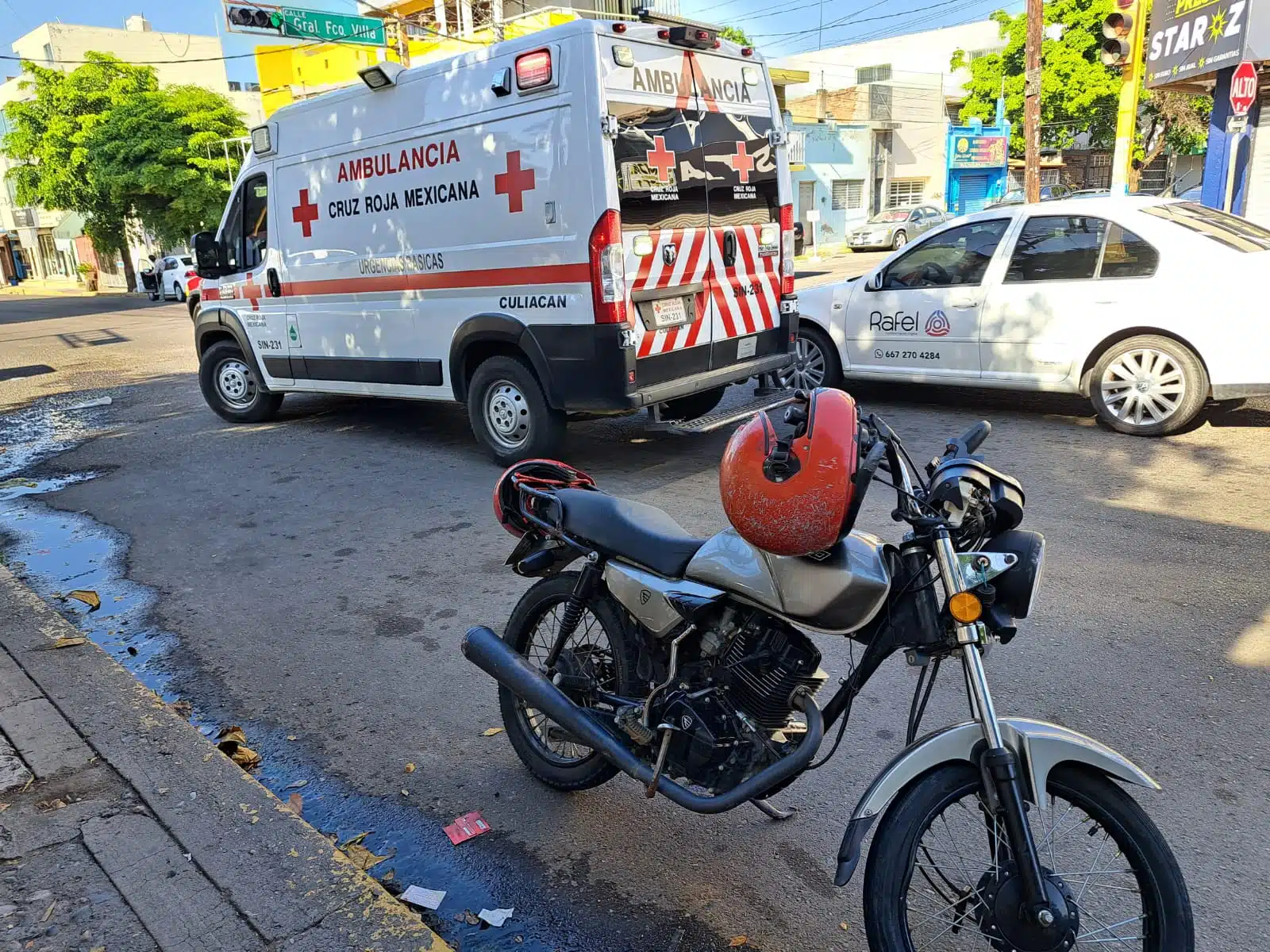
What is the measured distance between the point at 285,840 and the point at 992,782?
205 centimetres

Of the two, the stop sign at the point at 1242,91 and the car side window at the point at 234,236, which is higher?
the stop sign at the point at 1242,91

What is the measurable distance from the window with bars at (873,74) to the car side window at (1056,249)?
46301 millimetres

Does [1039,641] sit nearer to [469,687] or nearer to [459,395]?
[469,687]

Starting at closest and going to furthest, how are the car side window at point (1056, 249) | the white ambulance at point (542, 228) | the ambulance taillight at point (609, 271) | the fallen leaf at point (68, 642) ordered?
the fallen leaf at point (68, 642) → the ambulance taillight at point (609, 271) → the white ambulance at point (542, 228) → the car side window at point (1056, 249)

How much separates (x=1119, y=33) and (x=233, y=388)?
33.8ft

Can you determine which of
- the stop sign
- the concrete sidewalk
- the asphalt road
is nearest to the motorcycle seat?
the asphalt road

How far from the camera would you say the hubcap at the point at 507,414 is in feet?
23.0

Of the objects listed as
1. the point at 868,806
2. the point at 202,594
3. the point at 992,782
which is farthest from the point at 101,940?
the point at 202,594

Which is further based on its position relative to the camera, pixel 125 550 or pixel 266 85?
pixel 266 85

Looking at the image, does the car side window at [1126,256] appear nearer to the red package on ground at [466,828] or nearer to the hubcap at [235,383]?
the red package on ground at [466,828]

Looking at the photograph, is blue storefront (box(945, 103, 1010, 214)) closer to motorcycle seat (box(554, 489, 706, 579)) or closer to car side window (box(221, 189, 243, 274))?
car side window (box(221, 189, 243, 274))

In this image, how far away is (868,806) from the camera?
7.16ft

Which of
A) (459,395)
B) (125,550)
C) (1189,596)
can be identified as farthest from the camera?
(459,395)

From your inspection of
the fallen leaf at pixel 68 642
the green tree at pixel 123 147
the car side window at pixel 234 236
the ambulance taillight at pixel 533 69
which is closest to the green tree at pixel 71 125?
the green tree at pixel 123 147
